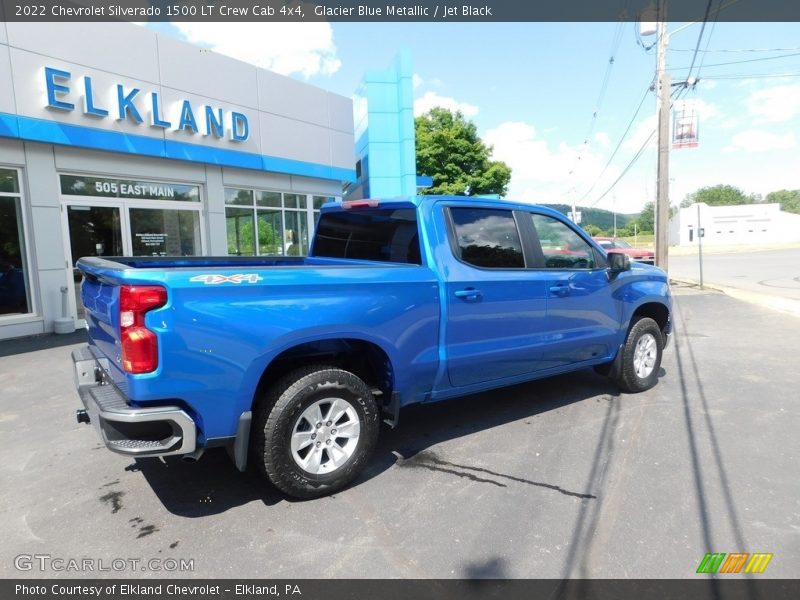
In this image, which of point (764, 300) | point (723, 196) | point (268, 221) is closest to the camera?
point (764, 300)

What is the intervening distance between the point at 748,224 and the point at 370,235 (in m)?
79.6

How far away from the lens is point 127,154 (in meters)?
10.2

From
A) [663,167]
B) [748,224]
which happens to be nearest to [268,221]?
[663,167]

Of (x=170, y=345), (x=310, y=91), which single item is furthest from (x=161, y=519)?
(x=310, y=91)

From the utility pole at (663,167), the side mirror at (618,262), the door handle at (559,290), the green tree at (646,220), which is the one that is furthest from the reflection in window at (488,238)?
the green tree at (646,220)

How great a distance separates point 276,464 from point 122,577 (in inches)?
35.8

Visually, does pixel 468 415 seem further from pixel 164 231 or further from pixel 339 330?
pixel 164 231

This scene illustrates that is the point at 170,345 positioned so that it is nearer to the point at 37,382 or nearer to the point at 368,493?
the point at 368,493

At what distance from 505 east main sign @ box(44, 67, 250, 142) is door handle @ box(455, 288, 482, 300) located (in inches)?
346

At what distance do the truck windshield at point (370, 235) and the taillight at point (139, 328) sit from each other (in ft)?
6.04

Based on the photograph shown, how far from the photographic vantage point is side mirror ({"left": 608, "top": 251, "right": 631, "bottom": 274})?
4.87 meters

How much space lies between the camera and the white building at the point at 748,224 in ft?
220

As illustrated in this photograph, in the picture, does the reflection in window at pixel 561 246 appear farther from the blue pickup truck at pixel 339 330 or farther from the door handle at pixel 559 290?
the door handle at pixel 559 290

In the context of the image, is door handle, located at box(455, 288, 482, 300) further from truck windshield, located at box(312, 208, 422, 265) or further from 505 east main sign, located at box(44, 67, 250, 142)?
505 east main sign, located at box(44, 67, 250, 142)
